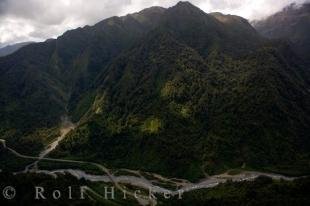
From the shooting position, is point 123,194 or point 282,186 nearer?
point 282,186

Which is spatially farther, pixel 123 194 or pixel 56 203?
pixel 123 194

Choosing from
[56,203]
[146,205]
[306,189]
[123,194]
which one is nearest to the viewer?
[56,203]

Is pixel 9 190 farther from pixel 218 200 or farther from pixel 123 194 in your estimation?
pixel 218 200

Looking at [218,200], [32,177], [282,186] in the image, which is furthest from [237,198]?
[32,177]

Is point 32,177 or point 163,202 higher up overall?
point 32,177

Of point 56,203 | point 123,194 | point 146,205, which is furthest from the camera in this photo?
point 123,194

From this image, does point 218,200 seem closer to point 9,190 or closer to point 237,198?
point 237,198

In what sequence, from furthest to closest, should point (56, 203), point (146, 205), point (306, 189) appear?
1. point (146, 205)
2. point (306, 189)
3. point (56, 203)

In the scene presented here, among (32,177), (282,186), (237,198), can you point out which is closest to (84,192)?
(32,177)

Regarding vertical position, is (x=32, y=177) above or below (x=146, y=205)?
above
